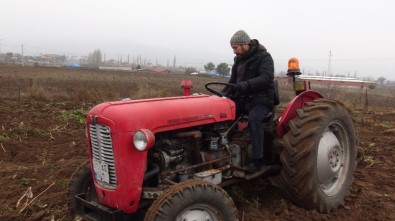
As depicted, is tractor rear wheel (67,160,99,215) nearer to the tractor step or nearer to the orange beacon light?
the tractor step

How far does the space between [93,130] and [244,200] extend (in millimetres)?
2244

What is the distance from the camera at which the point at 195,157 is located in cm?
455

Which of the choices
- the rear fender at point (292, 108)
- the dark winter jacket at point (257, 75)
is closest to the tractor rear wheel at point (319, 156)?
the rear fender at point (292, 108)

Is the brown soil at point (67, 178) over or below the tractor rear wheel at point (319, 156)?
below

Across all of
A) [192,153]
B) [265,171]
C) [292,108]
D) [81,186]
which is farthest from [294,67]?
[81,186]

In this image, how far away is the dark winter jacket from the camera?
5.03 metres

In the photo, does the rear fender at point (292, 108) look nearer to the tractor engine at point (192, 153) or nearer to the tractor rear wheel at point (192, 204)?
the tractor engine at point (192, 153)

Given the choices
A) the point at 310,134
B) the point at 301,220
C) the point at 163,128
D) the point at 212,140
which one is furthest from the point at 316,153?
the point at 163,128

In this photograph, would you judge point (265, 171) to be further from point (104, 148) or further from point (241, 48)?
point (104, 148)

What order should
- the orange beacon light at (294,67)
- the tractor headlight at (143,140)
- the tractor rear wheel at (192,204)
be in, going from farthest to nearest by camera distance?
the orange beacon light at (294,67) < the tractor headlight at (143,140) < the tractor rear wheel at (192,204)

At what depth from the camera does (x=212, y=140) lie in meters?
4.75

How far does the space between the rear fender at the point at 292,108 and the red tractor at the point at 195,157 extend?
0.01 m

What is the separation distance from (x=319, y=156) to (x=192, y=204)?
211cm

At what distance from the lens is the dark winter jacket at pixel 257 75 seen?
5.03 m
